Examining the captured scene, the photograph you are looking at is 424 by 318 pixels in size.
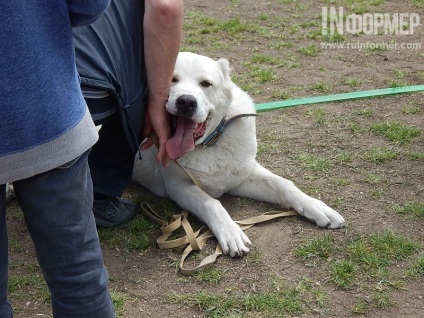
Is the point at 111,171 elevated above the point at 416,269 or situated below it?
above

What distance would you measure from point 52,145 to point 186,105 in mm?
1575

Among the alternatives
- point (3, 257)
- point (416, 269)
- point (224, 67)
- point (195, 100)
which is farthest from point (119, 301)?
point (224, 67)

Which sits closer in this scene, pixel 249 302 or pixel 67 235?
pixel 67 235

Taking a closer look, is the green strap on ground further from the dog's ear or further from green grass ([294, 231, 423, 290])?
green grass ([294, 231, 423, 290])

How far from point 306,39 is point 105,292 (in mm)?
4824

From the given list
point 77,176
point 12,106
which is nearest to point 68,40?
point 12,106

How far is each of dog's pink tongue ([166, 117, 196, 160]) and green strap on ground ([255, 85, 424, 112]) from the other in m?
1.43

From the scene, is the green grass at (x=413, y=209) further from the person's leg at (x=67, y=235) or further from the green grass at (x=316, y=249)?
the person's leg at (x=67, y=235)

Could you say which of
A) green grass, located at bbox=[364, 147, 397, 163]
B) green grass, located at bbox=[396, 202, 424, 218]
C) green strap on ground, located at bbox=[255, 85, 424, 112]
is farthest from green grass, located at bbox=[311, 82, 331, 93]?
green grass, located at bbox=[396, 202, 424, 218]

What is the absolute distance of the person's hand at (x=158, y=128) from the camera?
309 cm

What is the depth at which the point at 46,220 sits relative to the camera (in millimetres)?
1788

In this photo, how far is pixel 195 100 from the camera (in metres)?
3.28

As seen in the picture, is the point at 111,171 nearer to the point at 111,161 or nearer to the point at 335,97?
the point at 111,161

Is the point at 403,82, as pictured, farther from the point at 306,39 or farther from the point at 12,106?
the point at 12,106
